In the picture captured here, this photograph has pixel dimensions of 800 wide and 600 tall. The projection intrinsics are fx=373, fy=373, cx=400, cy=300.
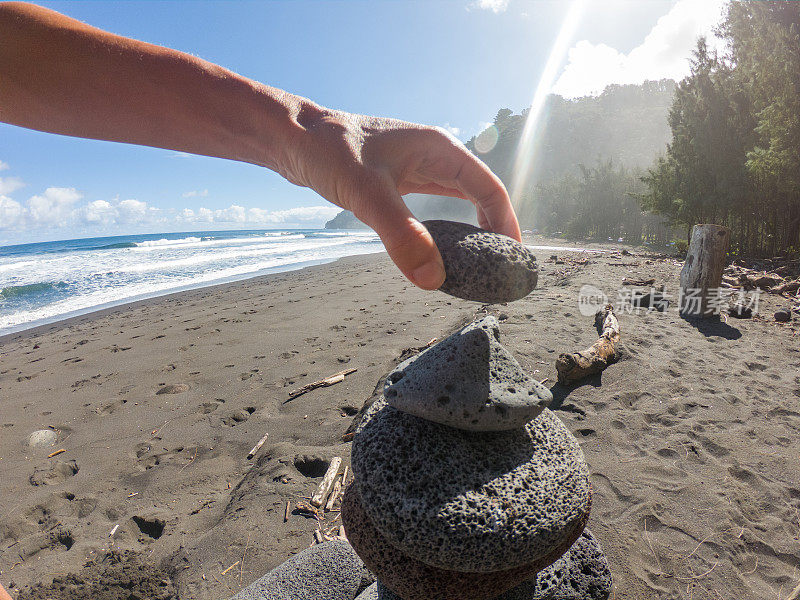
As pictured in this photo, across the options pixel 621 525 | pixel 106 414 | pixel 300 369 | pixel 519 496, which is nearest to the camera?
pixel 519 496

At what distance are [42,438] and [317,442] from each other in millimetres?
3366

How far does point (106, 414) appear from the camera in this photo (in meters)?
4.88

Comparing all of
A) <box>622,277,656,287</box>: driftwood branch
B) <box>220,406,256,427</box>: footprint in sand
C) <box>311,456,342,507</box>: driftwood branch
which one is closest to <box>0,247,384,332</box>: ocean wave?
<box>220,406,256,427</box>: footprint in sand

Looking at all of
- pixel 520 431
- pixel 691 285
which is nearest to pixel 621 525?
pixel 520 431

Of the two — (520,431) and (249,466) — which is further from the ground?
(520,431)

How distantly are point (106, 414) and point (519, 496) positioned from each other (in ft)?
17.8

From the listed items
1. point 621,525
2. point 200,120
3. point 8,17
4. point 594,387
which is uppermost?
point 8,17

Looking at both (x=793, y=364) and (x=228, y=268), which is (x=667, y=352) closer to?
(x=793, y=364)

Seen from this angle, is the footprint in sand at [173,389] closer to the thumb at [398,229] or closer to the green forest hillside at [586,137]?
the thumb at [398,229]

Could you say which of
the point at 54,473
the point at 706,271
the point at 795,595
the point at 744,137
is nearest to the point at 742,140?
the point at 744,137

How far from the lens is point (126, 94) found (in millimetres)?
1527

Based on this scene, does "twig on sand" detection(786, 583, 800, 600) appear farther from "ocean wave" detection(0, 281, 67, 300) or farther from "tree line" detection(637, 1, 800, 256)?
"ocean wave" detection(0, 281, 67, 300)

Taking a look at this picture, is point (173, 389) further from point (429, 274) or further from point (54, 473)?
point (429, 274)

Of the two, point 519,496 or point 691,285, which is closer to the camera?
point 519,496
